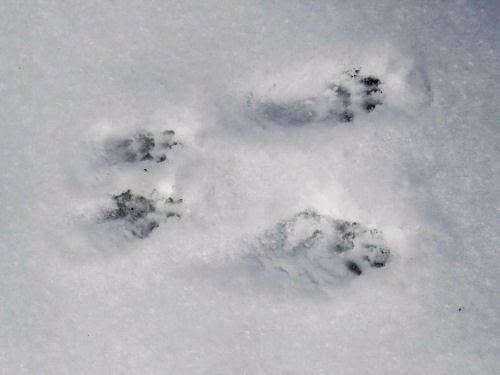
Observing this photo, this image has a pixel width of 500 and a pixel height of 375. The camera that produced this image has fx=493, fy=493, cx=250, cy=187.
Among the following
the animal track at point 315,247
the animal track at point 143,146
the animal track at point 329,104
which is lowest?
Result: the animal track at point 315,247

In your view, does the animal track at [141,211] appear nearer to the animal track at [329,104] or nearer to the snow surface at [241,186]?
the snow surface at [241,186]

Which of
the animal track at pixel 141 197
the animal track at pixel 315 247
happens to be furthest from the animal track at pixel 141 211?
the animal track at pixel 315 247

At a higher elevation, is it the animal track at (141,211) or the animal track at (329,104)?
the animal track at (329,104)

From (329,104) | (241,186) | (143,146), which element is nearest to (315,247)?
(241,186)

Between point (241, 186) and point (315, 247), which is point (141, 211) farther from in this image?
point (315, 247)

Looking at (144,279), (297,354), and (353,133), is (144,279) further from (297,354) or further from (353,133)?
(353,133)

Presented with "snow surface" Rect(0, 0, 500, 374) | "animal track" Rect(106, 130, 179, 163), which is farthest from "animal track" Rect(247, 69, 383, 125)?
"animal track" Rect(106, 130, 179, 163)

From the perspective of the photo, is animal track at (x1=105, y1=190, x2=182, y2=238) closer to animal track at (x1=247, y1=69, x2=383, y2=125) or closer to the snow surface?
the snow surface
